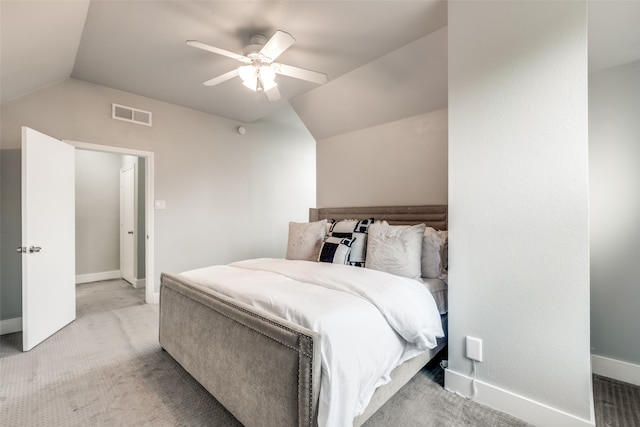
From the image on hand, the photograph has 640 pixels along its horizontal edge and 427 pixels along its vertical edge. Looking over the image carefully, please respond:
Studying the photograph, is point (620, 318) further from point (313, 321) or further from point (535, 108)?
point (313, 321)

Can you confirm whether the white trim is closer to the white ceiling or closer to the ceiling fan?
the white ceiling

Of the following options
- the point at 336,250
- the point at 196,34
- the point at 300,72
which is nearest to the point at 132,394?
the point at 336,250

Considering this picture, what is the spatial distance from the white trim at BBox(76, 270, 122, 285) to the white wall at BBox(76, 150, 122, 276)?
0.13ft

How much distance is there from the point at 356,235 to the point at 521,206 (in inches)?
55.6

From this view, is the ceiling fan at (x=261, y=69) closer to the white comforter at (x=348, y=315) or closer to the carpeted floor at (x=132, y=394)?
the white comforter at (x=348, y=315)

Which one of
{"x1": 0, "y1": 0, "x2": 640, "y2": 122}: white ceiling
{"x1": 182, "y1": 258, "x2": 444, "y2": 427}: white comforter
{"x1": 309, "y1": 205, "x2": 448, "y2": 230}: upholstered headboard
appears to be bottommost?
{"x1": 182, "y1": 258, "x2": 444, "y2": 427}: white comforter

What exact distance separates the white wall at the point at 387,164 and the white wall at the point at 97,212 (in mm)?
4175

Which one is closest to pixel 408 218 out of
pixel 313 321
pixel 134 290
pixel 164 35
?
pixel 313 321

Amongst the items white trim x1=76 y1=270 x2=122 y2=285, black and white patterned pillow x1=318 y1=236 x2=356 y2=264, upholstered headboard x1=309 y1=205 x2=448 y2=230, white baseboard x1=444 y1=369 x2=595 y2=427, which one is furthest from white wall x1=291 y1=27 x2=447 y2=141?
white trim x1=76 y1=270 x2=122 y2=285

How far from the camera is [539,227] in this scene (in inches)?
64.0

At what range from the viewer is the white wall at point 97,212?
16.5 ft

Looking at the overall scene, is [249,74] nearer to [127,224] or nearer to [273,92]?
[273,92]

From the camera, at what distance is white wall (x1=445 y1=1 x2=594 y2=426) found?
4.99 feet

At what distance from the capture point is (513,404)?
1.68 m
